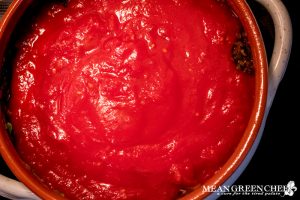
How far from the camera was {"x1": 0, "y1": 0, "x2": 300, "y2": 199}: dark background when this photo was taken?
1.70 meters

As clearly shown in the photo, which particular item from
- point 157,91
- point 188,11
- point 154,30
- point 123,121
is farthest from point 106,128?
point 188,11

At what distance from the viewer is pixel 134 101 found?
3.64 feet

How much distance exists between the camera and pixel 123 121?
1110mm

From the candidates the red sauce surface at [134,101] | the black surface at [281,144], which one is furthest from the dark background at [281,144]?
the red sauce surface at [134,101]

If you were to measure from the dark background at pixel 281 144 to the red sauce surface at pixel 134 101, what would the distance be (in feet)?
2.21

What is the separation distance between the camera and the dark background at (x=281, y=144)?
5.59 feet

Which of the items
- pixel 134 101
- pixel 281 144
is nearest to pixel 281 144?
pixel 281 144

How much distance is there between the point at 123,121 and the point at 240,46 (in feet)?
1.38

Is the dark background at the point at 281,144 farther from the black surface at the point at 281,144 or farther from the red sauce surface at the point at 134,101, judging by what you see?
the red sauce surface at the point at 134,101

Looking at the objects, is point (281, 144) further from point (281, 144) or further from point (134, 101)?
point (134, 101)

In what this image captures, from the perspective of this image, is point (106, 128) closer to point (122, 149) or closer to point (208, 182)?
point (122, 149)

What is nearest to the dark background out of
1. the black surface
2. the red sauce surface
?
the black surface

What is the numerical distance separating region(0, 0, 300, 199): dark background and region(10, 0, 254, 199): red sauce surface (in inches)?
26.5

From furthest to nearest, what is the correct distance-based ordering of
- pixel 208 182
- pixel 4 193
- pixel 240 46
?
pixel 4 193, pixel 240 46, pixel 208 182
